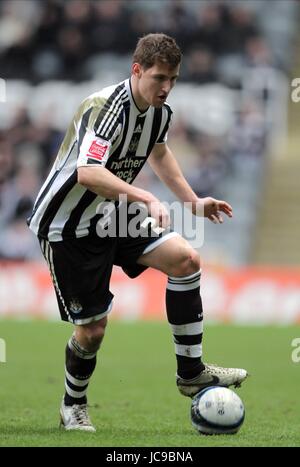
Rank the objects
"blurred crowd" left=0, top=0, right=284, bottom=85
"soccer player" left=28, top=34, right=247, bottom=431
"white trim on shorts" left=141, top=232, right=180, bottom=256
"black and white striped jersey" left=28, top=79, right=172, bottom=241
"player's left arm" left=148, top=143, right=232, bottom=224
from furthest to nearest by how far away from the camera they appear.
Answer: "blurred crowd" left=0, top=0, right=284, bottom=85, "player's left arm" left=148, top=143, right=232, bottom=224, "white trim on shorts" left=141, top=232, right=180, bottom=256, "soccer player" left=28, top=34, right=247, bottom=431, "black and white striped jersey" left=28, top=79, right=172, bottom=241

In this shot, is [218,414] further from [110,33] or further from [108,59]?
[110,33]

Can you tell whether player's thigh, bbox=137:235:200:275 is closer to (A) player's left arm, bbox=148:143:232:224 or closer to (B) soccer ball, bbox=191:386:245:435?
(A) player's left arm, bbox=148:143:232:224

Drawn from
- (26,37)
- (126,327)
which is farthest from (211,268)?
(26,37)

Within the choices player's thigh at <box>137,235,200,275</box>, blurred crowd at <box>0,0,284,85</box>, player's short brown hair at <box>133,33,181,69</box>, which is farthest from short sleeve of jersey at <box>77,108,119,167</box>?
blurred crowd at <box>0,0,284,85</box>

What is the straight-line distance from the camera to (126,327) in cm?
1502

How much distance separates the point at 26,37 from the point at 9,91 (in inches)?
56.8

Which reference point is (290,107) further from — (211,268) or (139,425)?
(139,425)

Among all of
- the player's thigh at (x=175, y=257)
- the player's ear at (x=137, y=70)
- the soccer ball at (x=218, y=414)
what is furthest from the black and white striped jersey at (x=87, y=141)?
the soccer ball at (x=218, y=414)

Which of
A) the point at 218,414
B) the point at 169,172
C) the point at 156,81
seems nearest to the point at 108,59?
the point at 169,172

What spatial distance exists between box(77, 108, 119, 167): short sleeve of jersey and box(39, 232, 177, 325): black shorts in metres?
0.64

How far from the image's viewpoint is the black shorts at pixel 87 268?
243 inches

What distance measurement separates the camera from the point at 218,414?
5797mm

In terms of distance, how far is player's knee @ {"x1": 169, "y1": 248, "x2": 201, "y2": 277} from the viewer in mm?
6094

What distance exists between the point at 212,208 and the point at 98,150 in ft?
2.79
